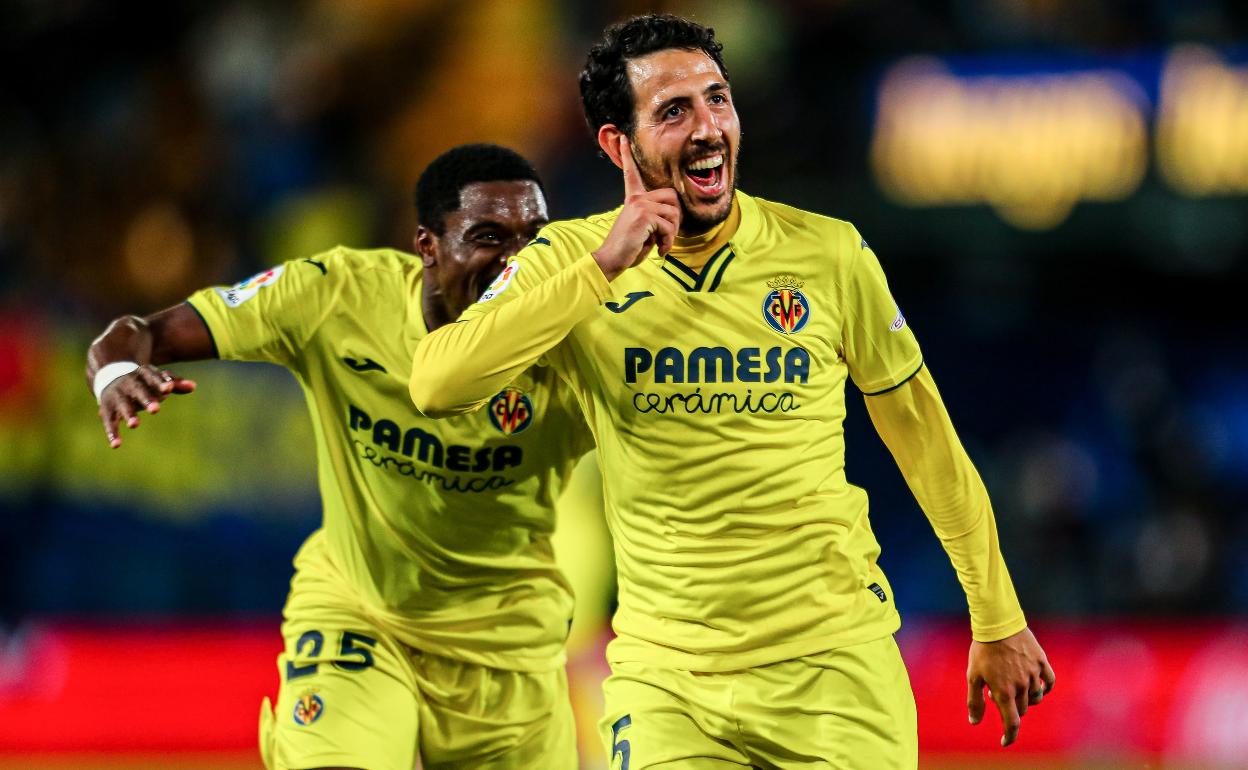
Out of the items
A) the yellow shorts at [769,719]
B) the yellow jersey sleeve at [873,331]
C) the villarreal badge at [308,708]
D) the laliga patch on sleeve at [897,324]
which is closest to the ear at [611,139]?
the yellow jersey sleeve at [873,331]

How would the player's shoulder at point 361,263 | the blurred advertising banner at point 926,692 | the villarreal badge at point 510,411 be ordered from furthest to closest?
the blurred advertising banner at point 926,692, the player's shoulder at point 361,263, the villarreal badge at point 510,411

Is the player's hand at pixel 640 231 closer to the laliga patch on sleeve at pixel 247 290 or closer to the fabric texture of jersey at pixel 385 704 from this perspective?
the laliga patch on sleeve at pixel 247 290

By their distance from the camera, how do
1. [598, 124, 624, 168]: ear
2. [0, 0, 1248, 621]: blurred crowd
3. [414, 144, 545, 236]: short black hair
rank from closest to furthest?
[598, 124, 624, 168]: ear, [414, 144, 545, 236]: short black hair, [0, 0, 1248, 621]: blurred crowd

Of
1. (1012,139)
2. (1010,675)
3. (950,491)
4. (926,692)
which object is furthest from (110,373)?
(1012,139)

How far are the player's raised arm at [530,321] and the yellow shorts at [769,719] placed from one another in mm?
816

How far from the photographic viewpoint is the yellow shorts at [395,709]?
4578 mm

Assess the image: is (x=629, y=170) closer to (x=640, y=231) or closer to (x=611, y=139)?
(x=611, y=139)

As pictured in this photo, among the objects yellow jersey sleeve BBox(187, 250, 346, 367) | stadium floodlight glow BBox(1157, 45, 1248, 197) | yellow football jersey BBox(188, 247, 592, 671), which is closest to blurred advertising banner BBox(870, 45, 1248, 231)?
stadium floodlight glow BBox(1157, 45, 1248, 197)

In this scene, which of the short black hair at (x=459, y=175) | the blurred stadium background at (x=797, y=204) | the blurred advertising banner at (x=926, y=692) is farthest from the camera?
the blurred stadium background at (x=797, y=204)

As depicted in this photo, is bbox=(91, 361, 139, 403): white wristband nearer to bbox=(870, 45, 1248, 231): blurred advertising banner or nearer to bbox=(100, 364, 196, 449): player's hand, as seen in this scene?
bbox=(100, 364, 196, 449): player's hand

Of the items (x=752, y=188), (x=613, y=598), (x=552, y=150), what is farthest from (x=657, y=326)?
(x=552, y=150)

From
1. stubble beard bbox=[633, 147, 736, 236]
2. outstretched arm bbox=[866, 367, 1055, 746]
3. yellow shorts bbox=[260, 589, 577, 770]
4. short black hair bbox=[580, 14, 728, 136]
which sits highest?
short black hair bbox=[580, 14, 728, 136]

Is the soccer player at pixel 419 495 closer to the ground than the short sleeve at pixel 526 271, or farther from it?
closer to the ground

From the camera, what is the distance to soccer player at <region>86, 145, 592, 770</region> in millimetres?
4727
